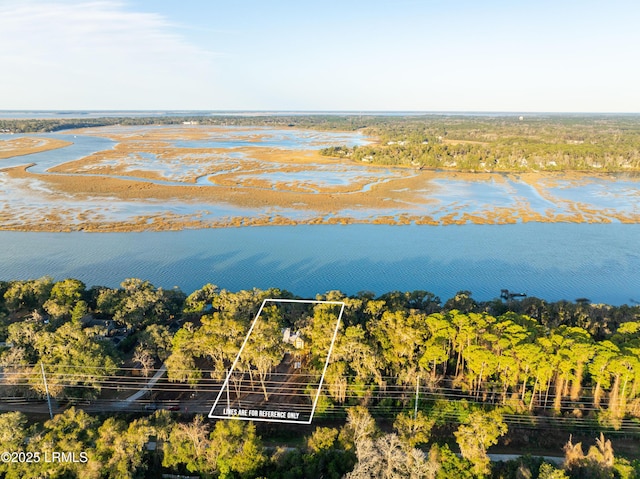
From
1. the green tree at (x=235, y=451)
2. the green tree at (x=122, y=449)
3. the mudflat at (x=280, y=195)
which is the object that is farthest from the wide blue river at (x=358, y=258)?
the green tree at (x=122, y=449)

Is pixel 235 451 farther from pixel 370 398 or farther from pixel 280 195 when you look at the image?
pixel 280 195

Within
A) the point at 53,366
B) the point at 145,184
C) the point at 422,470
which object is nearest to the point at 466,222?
the point at 422,470

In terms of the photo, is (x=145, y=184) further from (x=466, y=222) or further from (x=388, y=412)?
(x=388, y=412)

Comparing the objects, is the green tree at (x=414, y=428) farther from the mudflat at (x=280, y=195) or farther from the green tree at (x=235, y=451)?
the mudflat at (x=280, y=195)

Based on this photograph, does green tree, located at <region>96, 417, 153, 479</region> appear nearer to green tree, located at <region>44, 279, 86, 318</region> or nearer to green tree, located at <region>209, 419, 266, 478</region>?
green tree, located at <region>209, 419, 266, 478</region>

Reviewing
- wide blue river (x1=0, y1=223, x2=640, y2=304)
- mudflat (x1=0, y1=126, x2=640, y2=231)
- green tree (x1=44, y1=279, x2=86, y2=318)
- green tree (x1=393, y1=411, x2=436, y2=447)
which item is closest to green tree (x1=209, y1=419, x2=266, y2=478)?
green tree (x1=393, y1=411, x2=436, y2=447)

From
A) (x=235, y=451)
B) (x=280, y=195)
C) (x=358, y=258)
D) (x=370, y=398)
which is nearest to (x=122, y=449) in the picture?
(x=235, y=451)
